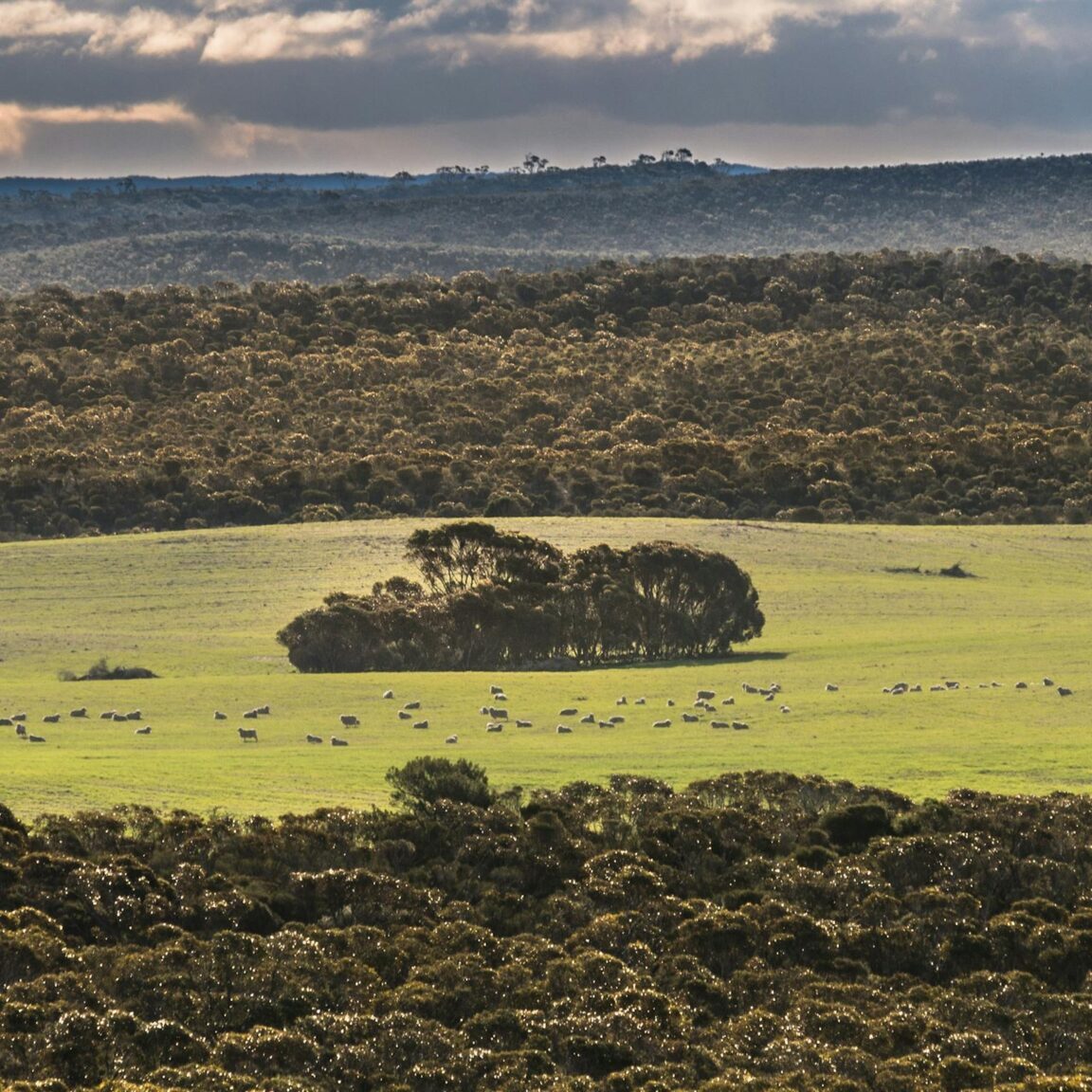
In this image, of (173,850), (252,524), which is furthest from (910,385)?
(173,850)

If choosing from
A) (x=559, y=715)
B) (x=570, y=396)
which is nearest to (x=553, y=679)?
(x=559, y=715)

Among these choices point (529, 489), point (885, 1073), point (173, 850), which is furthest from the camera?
point (529, 489)

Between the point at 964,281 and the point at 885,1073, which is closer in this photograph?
the point at 885,1073

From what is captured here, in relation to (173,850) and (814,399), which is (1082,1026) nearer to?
(173,850)

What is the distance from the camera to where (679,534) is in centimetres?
7431

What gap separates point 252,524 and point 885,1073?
2805 inches

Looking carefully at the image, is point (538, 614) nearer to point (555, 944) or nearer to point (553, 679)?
point (553, 679)

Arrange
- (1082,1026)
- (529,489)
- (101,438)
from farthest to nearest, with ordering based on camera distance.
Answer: (101,438)
(529,489)
(1082,1026)

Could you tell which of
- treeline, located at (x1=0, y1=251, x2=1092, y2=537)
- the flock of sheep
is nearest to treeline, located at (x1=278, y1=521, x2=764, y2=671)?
the flock of sheep

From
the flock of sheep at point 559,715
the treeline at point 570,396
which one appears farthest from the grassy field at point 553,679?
the treeline at point 570,396

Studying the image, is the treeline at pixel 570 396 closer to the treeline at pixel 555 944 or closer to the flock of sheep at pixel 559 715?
the flock of sheep at pixel 559 715

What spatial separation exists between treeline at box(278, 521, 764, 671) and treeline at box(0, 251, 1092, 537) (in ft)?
94.3

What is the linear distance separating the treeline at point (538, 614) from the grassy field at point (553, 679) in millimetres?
1648

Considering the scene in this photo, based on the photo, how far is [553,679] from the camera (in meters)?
49.6
